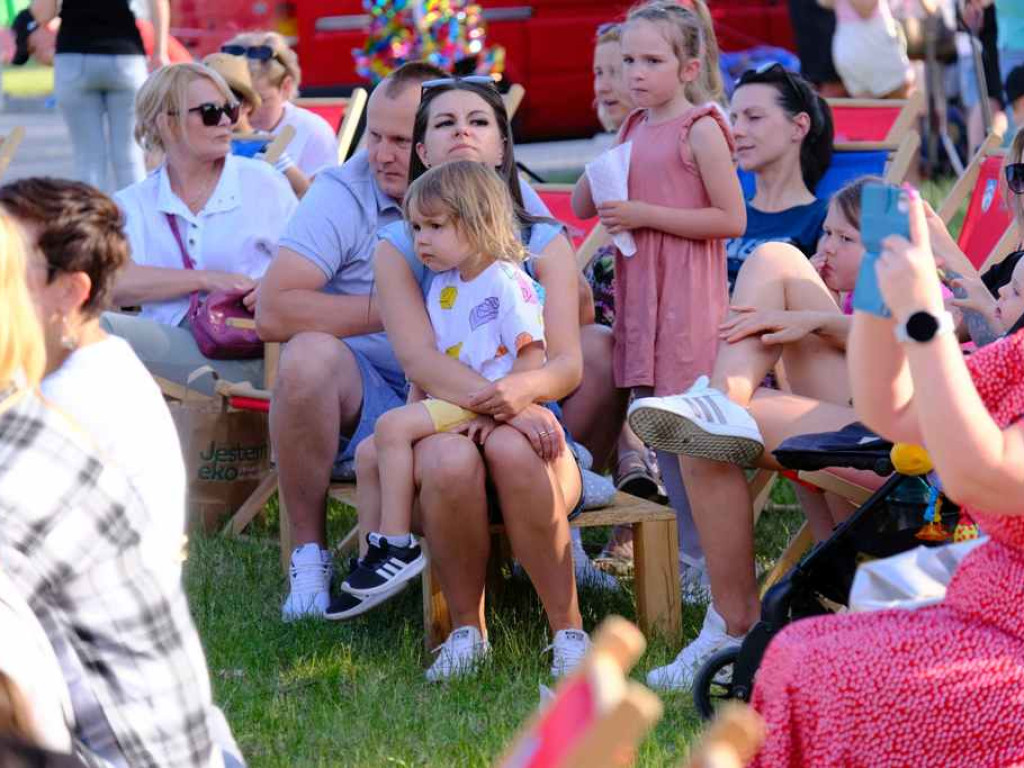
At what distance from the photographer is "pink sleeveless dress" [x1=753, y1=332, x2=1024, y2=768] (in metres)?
2.46

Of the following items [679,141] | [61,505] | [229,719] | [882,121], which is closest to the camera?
[61,505]

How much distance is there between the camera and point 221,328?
5.34m

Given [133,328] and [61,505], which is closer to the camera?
[61,505]

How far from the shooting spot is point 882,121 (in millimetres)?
6910

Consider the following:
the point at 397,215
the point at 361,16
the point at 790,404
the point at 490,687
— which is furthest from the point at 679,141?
the point at 361,16

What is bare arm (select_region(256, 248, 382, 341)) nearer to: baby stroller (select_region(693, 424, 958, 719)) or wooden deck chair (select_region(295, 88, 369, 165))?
baby stroller (select_region(693, 424, 958, 719))

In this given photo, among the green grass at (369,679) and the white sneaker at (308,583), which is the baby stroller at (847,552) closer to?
the green grass at (369,679)

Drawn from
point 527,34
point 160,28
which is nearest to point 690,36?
point 160,28

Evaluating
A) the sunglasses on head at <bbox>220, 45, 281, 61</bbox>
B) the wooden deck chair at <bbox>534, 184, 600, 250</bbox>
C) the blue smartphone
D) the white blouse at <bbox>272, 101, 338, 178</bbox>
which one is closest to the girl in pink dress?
the wooden deck chair at <bbox>534, 184, 600, 250</bbox>

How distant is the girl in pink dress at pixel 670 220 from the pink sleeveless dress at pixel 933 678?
7.58ft

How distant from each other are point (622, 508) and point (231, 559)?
1.37m

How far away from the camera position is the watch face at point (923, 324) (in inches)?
90.0

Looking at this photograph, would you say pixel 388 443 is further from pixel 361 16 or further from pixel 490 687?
pixel 361 16

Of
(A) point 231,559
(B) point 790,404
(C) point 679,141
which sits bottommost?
(A) point 231,559
